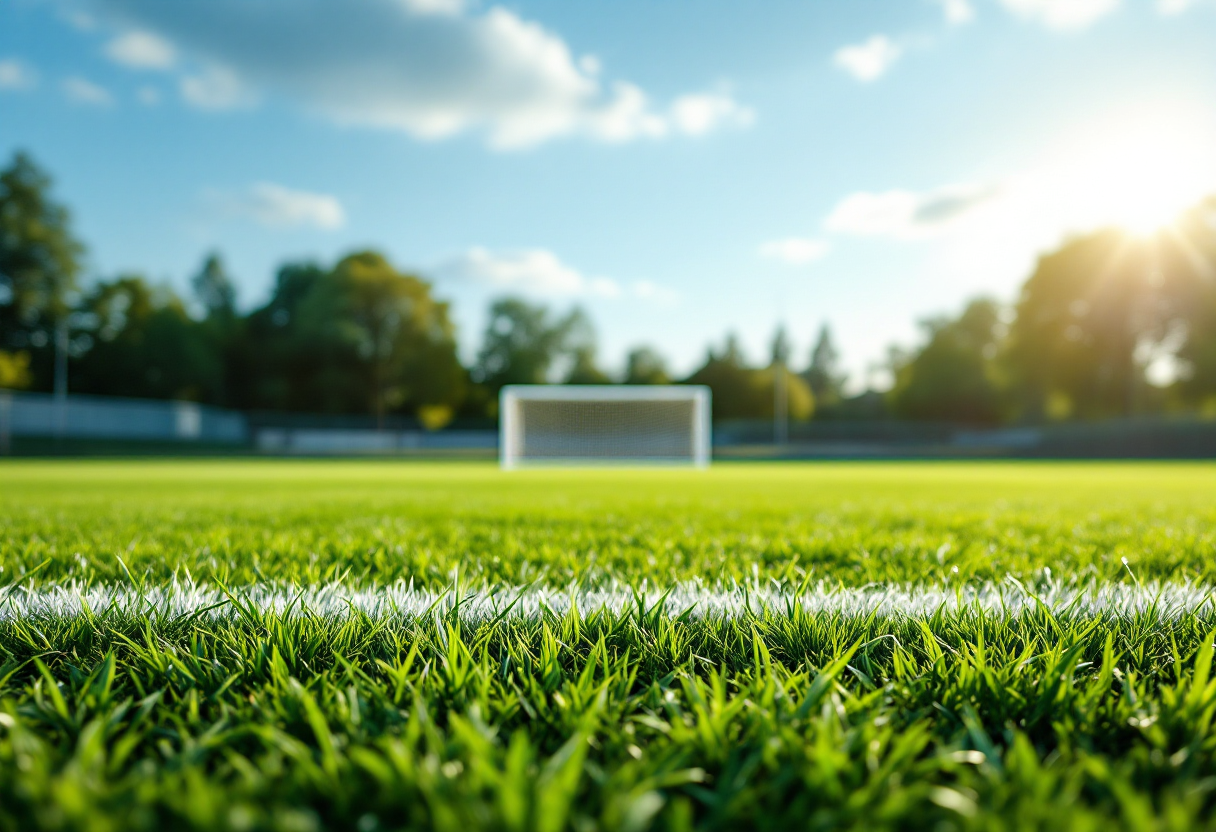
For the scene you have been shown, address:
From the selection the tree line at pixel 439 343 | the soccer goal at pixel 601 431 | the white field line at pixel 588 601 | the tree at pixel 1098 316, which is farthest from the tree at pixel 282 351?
the tree at pixel 1098 316

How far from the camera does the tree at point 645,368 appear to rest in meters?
54.5

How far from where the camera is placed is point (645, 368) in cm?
5925

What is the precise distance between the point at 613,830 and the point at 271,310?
58.2 meters

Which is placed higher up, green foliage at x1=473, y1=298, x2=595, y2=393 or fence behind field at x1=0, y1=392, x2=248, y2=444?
green foliage at x1=473, y1=298, x2=595, y2=393

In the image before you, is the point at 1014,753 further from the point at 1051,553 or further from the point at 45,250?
the point at 45,250

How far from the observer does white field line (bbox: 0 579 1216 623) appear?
1.68m

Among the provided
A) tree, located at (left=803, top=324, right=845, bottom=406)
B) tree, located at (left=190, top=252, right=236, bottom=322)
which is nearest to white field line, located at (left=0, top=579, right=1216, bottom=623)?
tree, located at (left=190, top=252, right=236, bottom=322)

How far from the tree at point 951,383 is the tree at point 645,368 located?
2204cm

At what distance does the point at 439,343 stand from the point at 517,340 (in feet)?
28.6

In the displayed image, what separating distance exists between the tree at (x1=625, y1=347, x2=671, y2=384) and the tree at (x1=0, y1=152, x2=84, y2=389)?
3802cm

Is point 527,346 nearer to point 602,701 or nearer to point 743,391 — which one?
point 743,391

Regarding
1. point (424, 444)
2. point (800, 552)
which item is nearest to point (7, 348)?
point (424, 444)

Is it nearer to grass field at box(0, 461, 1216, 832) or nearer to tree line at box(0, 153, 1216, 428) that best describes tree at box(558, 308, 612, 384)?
tree line at box(0, 153, 1216, 428)

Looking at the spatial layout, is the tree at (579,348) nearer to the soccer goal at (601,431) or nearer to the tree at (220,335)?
the tree at (220,335)
